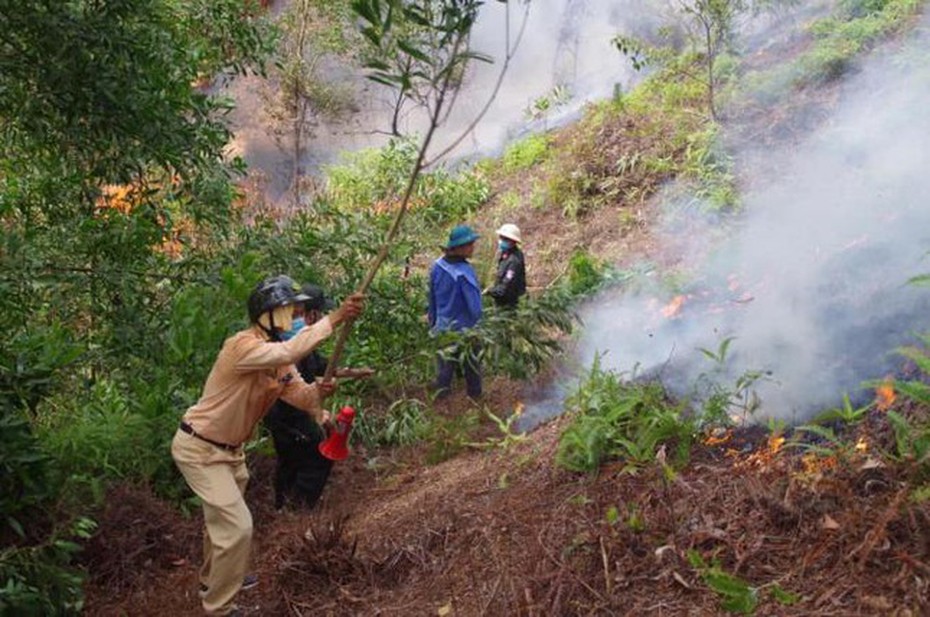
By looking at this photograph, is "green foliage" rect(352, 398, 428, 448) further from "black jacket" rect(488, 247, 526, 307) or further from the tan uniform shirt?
the tan uniform shirt

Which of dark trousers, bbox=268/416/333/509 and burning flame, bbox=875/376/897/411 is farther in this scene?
dark trousers, bbox=268/416/333/509

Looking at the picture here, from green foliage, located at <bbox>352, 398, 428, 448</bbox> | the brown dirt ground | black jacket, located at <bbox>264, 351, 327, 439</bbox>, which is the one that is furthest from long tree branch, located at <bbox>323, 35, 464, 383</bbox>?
green foliage, located at <bbox>352, 398, 428, 448</bbox>

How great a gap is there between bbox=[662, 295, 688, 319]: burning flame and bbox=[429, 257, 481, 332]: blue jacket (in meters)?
1.54

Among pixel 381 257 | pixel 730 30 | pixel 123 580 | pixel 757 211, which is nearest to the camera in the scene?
pixel 381 257

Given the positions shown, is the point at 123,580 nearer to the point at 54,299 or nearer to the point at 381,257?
the point at 54,299

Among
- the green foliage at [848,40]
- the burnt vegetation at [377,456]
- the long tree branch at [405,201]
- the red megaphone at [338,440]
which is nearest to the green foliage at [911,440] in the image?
the burnt vegetation at [377,456]

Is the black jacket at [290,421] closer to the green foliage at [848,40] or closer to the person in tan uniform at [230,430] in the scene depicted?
the person in tan uniform at [230,430]

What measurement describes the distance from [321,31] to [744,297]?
492 inches

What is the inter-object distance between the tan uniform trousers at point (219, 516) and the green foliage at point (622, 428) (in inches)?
69.1

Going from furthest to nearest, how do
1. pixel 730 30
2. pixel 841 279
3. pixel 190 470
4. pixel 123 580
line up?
pixel 730 30
pixel 841 279
pixel 123 580
pixel 190 470

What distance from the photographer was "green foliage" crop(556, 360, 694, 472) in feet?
16.5

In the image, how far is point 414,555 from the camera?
204 inches

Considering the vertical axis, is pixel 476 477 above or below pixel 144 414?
below

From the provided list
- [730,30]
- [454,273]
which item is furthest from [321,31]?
[454,273]
